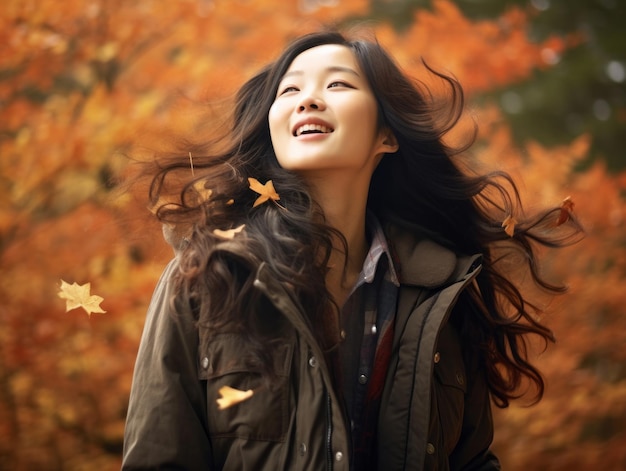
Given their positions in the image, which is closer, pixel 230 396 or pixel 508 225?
pixel 230 396

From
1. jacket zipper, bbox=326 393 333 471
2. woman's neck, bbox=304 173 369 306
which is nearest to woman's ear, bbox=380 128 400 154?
woman's neck, bbox=304 173 369 306

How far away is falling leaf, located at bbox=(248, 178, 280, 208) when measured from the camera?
7.07ft

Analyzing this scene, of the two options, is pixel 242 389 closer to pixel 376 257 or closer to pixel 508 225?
pixel 376 257

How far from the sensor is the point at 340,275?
228 centimetres

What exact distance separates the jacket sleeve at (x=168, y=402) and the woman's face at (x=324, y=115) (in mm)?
514

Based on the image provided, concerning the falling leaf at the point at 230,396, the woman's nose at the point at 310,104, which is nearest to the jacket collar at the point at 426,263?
the woman's nose at the point at 310,104

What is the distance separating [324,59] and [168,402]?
1053mm

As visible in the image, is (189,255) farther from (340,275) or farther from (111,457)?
(111,457)

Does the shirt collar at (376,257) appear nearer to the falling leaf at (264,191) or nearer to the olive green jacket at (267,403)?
the olive green jacket at (267,403)

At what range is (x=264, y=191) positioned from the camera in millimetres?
2160

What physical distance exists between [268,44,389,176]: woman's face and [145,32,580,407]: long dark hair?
61mm

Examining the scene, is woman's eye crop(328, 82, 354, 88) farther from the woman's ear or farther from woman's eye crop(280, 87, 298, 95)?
the woman's ear

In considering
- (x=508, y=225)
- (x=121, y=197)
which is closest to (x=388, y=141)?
(x=508, y=225)

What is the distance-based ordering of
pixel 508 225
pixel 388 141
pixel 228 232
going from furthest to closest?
pixel 508 225, pixel 388 141, pixel 228 232
